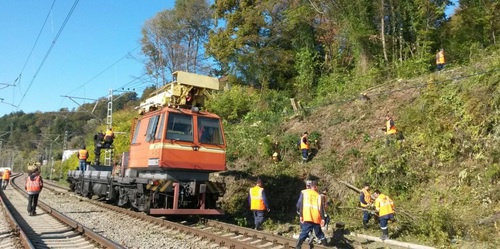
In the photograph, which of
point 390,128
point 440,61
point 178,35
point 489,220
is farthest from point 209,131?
point 178,35

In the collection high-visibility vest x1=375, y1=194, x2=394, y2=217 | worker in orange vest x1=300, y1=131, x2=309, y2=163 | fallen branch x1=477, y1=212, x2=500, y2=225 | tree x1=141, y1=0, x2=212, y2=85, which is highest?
tree x1=141, y1=0, x2=212, y2=85

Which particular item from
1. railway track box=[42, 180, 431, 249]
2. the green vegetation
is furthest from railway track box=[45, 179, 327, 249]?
the green vegetation

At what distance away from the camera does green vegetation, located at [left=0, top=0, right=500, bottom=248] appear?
1091 cm

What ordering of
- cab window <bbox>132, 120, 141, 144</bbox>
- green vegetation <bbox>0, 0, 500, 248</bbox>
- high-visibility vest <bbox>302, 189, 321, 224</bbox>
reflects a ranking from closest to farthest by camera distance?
high-visibility vest <bbox>302, 189, 321, 224</bbox>, green vegetation <bbox>0, 0, 500, 248</bbox>, cab window <bbox>132, 120, 141, 144</bbox>

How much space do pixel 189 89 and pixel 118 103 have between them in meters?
72.6

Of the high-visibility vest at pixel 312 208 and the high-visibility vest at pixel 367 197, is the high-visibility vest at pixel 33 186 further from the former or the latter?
the high-visibility vest at pixel 367 197

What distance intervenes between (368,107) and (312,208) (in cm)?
999

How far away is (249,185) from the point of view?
50.6 feet

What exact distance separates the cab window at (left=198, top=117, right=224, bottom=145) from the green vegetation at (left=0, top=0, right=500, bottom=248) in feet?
8.45

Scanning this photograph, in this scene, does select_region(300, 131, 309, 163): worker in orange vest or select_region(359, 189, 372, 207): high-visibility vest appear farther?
select_region(300, 131, 309, 163): worker in orange vest

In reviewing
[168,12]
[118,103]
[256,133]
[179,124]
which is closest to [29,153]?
[118,103]

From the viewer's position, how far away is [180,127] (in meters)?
11.6

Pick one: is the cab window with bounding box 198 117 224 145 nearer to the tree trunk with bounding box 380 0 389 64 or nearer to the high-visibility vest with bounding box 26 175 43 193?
the high-visibility vest with bounding box 26 175 43 193

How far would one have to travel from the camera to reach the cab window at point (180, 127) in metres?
11.5
